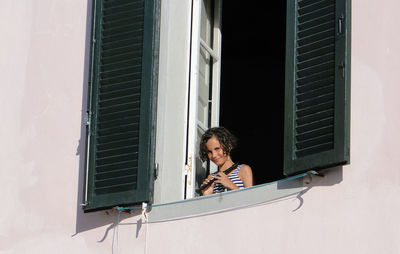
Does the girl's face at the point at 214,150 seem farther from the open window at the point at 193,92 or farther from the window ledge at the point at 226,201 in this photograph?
the window ledge at the point at 226,201

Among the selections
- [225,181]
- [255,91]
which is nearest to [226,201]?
[225,181]

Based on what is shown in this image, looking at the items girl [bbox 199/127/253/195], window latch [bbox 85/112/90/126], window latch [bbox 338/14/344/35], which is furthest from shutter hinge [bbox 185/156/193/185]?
window latch [bbox 338/14/344/35]

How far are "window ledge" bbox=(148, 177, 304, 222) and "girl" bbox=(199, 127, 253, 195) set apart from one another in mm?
297

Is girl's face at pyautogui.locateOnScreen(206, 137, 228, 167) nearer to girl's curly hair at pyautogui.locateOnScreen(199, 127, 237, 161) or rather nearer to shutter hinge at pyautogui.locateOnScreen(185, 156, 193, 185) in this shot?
girl's curly hair at pyautogui.locateOnScreen(199, 127, 237, 161)

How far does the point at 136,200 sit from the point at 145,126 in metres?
0.45

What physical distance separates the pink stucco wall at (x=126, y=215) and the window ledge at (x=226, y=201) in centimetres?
4

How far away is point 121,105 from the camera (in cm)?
862

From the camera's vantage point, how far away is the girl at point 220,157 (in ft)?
28.2

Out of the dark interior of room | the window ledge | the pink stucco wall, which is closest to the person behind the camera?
the pink stucco wall

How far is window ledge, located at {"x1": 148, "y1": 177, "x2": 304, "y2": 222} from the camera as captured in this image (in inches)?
314

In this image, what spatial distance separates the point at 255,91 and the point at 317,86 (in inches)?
171

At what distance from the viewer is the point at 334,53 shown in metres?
7.92

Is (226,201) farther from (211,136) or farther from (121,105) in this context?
(121,105)

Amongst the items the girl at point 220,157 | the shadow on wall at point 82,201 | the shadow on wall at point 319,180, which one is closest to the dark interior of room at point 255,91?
the shadow on wall at point 82,201
